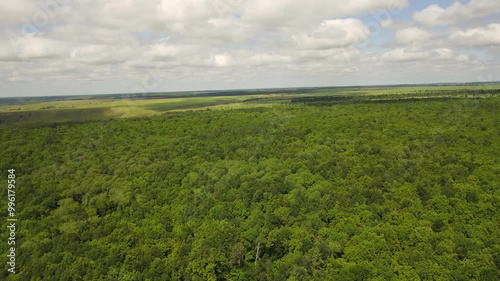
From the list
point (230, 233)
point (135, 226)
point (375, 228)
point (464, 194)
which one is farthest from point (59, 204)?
point (464, 194)

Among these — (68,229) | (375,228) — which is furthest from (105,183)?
(375,228)

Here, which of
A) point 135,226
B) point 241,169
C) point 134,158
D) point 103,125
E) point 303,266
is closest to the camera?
point 303,266

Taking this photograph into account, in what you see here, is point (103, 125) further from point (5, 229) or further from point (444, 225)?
point (444, 225)

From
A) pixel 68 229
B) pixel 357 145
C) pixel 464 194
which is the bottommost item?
pixel 68 229

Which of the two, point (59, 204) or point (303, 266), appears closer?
point (303, 266)

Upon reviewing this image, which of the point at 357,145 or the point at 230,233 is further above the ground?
the point at 357,145

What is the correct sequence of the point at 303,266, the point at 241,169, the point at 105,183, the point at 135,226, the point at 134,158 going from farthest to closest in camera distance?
the point at 134,158 < the point at 241,169 < the point at 105,183 < the point at 135,226 < the point at 303,266
